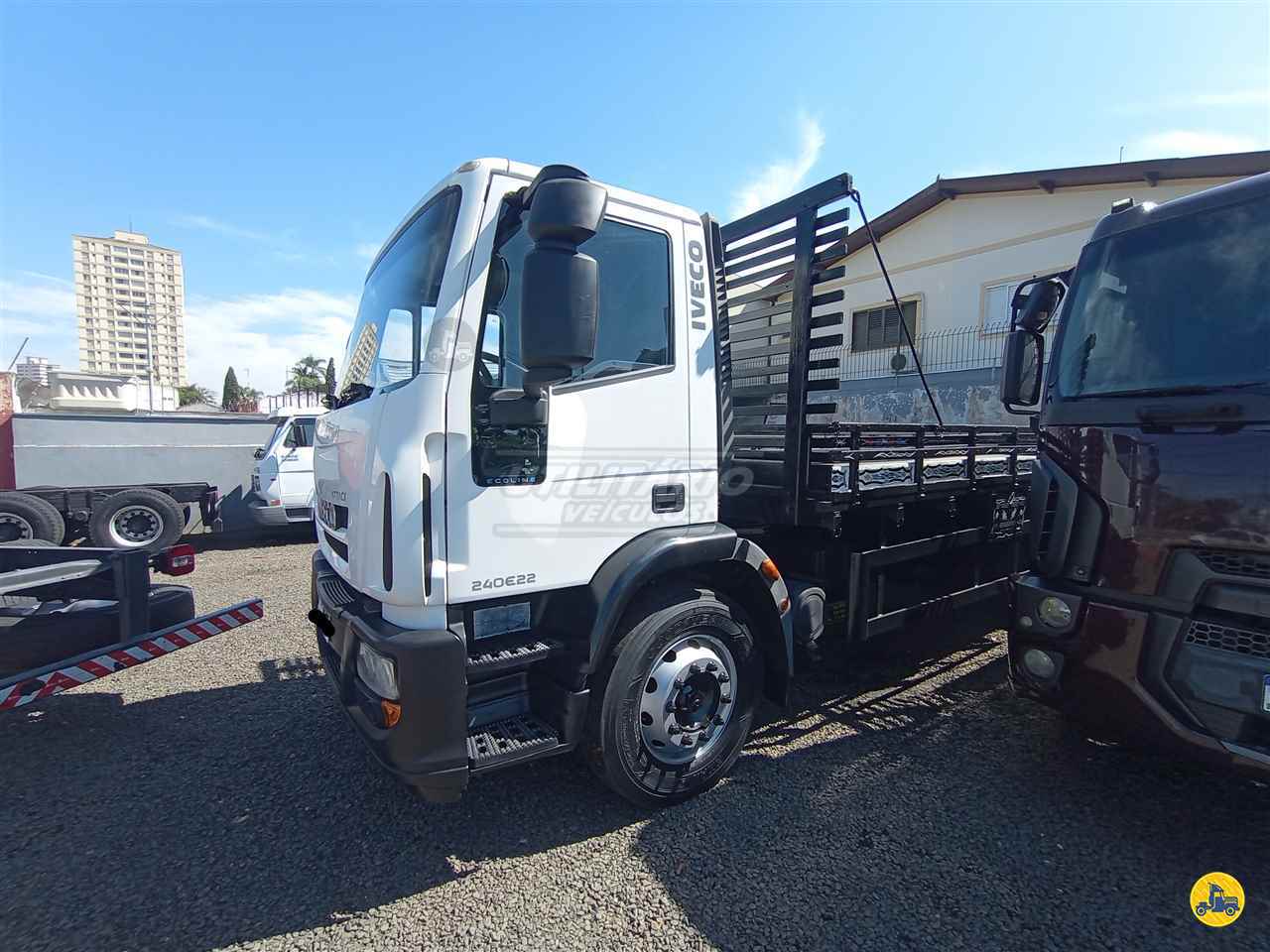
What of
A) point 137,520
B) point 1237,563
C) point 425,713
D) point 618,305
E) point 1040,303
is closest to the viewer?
point 425,713

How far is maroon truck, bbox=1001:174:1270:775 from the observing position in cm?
236

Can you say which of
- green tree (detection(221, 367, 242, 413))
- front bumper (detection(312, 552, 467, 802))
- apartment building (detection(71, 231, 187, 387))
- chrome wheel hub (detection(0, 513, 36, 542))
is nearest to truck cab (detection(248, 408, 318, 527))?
chrome wheel hub (detection(0, 513, 36, 542))

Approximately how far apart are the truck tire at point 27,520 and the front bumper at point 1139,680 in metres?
10.6

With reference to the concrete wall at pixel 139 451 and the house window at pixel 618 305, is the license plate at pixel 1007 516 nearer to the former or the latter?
the house window at pixel 618 305

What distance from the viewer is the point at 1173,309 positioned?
2783 millimetres

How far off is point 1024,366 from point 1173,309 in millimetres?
713

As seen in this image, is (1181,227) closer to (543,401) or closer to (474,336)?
(543,401)

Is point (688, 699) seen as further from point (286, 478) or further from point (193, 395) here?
point (193, 395)

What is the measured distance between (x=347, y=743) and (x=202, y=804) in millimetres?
712

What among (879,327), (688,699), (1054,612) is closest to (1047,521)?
(1054,612)

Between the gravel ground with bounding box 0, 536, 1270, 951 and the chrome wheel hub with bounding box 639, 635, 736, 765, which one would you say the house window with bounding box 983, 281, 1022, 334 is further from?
the chrome wheel hub with bounding box 639, 635, 736, 765

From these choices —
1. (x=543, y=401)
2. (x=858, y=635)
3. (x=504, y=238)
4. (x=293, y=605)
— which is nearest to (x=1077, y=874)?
(x=858, y=635)

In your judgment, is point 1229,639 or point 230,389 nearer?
point 1229,639

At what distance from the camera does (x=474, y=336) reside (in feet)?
7.99
